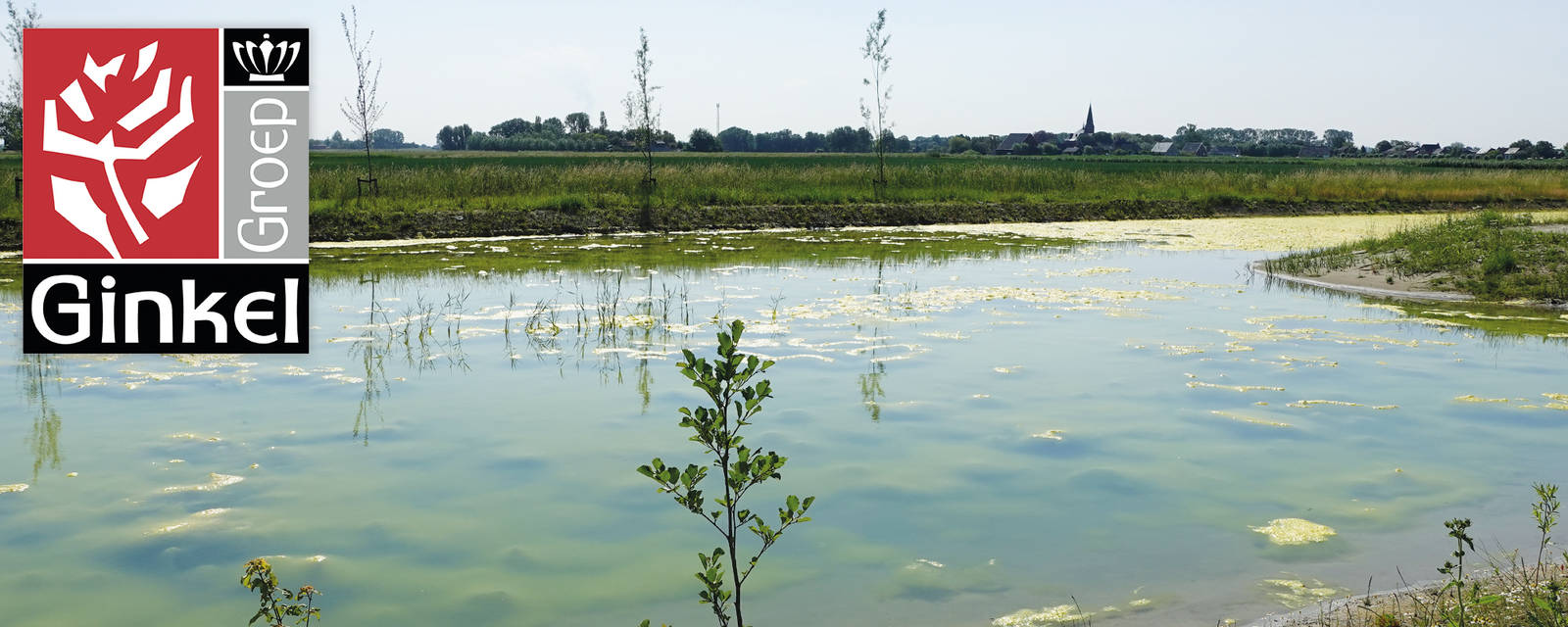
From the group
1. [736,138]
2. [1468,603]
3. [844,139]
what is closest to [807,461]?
[1468,603]

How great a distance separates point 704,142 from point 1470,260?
8272 centimetres

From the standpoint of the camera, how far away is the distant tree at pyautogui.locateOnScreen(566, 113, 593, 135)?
104562 mm

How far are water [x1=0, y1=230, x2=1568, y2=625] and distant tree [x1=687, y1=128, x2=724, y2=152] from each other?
274 ft

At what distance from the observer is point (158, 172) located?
43.9 ft

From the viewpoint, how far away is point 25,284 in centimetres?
1133

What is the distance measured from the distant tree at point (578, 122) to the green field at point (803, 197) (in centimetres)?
7770

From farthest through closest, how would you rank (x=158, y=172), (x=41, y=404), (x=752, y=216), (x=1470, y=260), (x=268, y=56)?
(x=752, y=216), (x=1470, y=260), (x=158, y=172), (x=268, y=56), (x=41, y=404)

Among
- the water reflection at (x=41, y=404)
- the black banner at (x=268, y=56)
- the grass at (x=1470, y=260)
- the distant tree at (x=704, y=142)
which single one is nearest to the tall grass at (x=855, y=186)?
the black banner at (x=268, y=56)

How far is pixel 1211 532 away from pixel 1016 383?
305 cm

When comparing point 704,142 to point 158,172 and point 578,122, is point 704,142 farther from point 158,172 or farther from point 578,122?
point 158,172

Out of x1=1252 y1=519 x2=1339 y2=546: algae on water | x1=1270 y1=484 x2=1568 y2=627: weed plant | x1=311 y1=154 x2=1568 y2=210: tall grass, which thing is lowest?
x1=1252 y1=519 x2=1339 y2=546: algae on water

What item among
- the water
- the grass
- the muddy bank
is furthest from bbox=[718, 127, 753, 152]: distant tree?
the water

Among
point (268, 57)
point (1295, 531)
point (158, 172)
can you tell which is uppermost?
point (268, 57)

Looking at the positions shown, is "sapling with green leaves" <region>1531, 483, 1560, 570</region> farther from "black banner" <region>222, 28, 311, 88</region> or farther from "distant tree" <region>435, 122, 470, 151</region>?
"distant tree" <region>435, 122, 470, 151</region>
